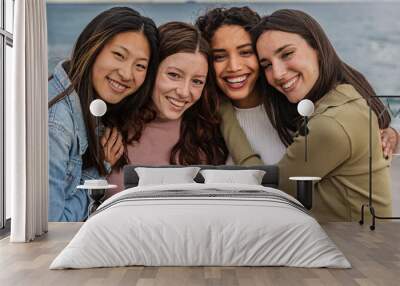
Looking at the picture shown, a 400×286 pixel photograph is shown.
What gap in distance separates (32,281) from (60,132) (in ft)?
12.1

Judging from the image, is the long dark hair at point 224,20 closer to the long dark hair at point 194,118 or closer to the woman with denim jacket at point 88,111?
the long dark hair at point 194,118

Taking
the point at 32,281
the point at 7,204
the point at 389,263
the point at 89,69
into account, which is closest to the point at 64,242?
the point at 7,204

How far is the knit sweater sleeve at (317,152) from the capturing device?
7734mm

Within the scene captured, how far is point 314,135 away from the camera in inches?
307

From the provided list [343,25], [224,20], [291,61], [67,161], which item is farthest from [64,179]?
[343,25]

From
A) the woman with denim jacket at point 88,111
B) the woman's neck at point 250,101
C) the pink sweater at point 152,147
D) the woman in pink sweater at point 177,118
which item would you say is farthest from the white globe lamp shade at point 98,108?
the woman's neck at point 250,101

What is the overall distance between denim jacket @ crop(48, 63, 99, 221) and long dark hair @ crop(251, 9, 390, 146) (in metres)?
2.35

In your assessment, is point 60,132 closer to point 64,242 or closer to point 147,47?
point 147,47

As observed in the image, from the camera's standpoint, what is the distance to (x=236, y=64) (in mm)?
7973

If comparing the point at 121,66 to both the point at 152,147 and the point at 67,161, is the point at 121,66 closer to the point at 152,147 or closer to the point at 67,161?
the point at 152,147

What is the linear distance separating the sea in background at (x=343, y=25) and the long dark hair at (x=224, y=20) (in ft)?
0.23

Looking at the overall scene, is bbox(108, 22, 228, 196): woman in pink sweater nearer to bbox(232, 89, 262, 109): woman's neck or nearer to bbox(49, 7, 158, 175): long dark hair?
bbox(49, 7, 158, 175): long dark hair

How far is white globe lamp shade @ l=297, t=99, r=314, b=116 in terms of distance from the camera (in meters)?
7.62

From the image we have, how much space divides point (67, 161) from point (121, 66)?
1.34m
